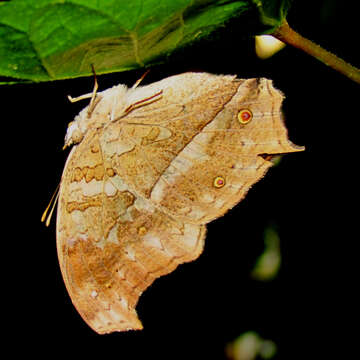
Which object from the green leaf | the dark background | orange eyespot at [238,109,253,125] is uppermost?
the green leaf

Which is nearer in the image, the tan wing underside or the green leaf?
the green leaf

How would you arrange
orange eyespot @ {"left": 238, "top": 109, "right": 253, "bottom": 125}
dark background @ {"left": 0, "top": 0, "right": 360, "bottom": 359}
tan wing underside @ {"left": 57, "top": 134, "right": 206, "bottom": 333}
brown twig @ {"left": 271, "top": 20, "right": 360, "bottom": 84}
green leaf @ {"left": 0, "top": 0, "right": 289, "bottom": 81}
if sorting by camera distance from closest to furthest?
green leaf @ {"left": 0, "top": 0, "right": 289, "bottom": 81}, brown twig @ {"left": 271, "top": 20, "right": 360, "bottom": 84}, orange eyespot @ {"left": 238, "top": 109, "right": 253, "bottom": 125}, tan wing underside @ {"left": 57, "top": 134, "right": 206, "bottom": 333}, dark background @ {"left": 0, "top": 0, "right": 360, "bottom": 359}

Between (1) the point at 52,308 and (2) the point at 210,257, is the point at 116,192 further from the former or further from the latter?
(1) the point at 52,308

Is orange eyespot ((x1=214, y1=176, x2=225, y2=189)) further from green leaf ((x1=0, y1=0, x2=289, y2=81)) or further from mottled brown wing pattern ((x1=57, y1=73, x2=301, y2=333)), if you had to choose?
green leaf ((x1=0, y1=0, x2=289, y2=81))

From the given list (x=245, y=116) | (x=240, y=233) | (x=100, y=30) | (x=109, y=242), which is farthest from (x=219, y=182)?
(x=240, y=233)

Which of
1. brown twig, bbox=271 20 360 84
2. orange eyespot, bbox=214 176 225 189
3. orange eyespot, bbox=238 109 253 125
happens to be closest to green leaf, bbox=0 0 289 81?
brown twig, bbox=271 20 360 84

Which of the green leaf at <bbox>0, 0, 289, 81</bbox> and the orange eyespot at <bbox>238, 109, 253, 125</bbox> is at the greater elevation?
the green leaf at <bbox>0, 0, 289, 81</bbox>

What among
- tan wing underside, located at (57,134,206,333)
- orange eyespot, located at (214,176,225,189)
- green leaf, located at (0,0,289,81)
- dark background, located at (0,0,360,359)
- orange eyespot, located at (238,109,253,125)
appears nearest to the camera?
green leaf, located at (0,0,289,81)
